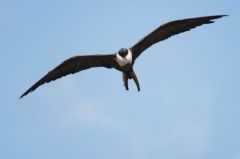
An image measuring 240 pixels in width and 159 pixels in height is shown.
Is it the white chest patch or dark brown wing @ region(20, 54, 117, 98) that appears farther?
dark brown wing @ region(20, 54, 117, 98)

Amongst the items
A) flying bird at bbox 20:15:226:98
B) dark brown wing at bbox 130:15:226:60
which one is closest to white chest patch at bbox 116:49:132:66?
flying bird at bbox 20:15:226:98

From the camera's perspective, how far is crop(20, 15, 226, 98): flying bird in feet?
61.4

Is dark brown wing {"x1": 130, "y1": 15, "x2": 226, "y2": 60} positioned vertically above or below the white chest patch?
above

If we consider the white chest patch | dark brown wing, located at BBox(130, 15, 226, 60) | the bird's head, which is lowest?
the white chest patch

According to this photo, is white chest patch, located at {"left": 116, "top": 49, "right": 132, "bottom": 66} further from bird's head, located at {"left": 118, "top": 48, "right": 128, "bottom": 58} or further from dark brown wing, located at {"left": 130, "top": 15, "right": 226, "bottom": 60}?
dark brown wing, located at {"left": 130, "top": 15, "right": 226, "bottom": 60}

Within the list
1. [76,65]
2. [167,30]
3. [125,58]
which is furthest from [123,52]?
[76,65]

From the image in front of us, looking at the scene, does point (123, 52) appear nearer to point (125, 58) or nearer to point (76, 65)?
point (125, 58)

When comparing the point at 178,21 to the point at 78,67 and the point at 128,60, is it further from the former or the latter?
the point at 78,67

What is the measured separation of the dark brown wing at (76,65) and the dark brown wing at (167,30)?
0.85 metres

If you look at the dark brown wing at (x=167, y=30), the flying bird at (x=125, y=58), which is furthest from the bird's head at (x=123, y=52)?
the dark brown wing at (x=167, y=30)

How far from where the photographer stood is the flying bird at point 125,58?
18719 mm

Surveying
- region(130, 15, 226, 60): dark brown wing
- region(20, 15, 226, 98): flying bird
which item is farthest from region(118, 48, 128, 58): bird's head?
region(130, 15, 226, 60): dark brown wing

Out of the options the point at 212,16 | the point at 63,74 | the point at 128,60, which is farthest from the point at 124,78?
the point at 212,16

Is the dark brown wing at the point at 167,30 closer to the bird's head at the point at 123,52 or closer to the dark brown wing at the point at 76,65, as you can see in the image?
the bird's head at the point at 123,52
